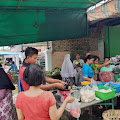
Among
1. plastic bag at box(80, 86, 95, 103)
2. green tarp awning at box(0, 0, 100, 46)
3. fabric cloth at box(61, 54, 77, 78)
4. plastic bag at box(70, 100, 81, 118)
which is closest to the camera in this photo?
plastic bag at box(70, 100, 81, 118)

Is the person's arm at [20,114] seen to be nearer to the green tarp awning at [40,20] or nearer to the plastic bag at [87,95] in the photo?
the plastic bag at [87,95]

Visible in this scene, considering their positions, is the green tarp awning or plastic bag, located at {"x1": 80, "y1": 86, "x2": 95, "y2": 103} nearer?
plastic bag, located at {"x1": 80, "y1": 86, "x2": 95, "y2": 103}

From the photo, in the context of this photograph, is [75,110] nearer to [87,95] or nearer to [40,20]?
[87,95]

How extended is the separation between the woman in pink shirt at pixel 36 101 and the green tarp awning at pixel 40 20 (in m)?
2.63

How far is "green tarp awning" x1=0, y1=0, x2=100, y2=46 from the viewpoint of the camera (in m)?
3.50

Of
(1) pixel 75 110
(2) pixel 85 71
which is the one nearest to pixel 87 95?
(1) pixel 75 110

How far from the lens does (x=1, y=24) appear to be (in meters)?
3.50

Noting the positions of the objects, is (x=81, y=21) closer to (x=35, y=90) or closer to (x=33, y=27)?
(x=33, y=27)

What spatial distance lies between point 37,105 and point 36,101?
4 cm

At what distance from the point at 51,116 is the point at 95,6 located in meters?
3.91

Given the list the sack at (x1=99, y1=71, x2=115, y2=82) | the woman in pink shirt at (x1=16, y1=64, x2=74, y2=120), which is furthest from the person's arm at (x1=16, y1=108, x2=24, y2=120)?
the sack at (x1=99, y1=71, x2=115, y2=82)

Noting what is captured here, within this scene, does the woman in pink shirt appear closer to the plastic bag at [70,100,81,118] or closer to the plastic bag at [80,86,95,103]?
the plastic bag at [70,100,81,118]

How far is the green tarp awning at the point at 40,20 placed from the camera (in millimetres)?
3504

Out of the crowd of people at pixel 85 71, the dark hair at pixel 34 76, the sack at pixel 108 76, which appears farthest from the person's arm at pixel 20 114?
the sack at pixel 108 76
